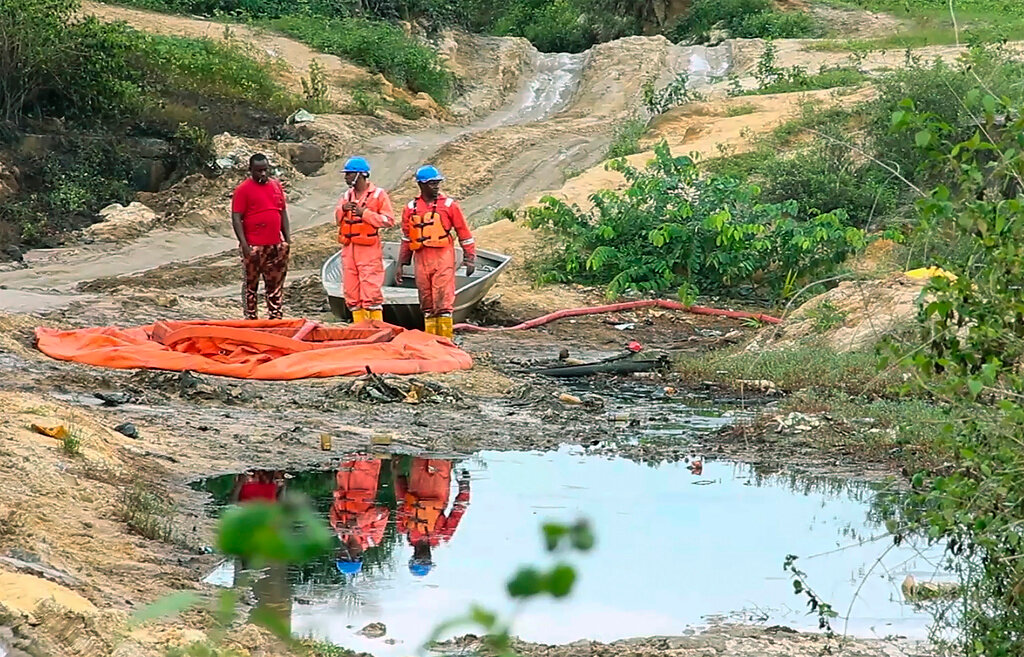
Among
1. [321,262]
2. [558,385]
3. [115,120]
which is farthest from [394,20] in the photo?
[558,385]

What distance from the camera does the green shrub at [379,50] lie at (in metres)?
33.7

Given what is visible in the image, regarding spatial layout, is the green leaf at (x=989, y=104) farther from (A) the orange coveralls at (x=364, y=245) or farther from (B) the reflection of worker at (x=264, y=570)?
(A) the orange coveralls at (x=364, y=245)

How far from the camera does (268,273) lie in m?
15.0

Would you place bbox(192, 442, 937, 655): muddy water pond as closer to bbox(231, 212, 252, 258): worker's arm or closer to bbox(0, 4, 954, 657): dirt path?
bbox(0, 4, 954, 657): dirt path

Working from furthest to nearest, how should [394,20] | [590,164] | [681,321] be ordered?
[394,20] < [590,164] < [681,321]

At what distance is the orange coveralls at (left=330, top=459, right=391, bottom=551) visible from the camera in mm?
8719

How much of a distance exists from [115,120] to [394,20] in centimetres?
1502

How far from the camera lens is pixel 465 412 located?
40.9 feet

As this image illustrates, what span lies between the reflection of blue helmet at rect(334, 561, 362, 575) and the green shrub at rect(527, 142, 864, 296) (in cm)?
A: 1107

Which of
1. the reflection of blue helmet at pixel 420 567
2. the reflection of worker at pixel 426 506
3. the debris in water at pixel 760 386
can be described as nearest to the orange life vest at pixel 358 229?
the debris in water at pixel 760 386

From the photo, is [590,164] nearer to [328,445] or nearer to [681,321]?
[681,321]

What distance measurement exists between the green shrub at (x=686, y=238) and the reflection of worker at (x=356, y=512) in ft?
29.3

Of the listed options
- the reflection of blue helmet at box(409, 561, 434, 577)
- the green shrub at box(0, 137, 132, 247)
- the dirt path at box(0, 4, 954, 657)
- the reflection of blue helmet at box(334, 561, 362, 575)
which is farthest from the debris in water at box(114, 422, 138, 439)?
the green shrub at box(0, 137, 132, 247)

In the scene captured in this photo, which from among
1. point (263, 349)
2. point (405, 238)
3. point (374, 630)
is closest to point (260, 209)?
point (405, 238)
